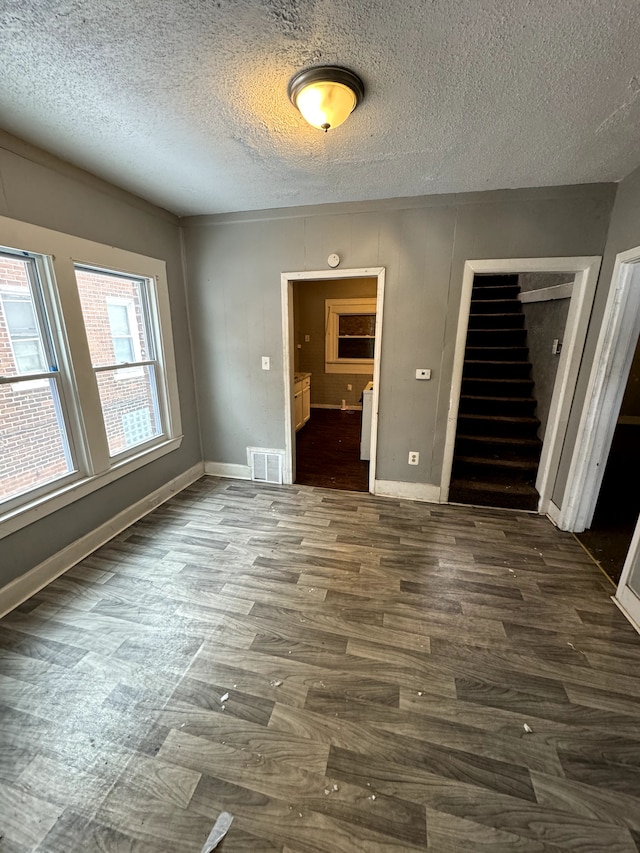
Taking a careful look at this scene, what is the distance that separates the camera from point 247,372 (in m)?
3.45

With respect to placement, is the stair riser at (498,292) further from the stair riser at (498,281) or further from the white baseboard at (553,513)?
the white baseboard at (553,513)

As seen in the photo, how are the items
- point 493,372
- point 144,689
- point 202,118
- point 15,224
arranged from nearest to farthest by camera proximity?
point 144,689 < point 202,118 < point 15,224 < point 493,372

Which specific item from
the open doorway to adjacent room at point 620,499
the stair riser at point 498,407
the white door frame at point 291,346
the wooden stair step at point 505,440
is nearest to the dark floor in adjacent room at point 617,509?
the open doorway to adjacent room at point 620,499

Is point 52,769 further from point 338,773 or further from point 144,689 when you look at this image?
point 338,773

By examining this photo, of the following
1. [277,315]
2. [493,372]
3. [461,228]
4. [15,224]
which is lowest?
[493,372]

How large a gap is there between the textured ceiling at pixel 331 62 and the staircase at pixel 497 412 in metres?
1.97

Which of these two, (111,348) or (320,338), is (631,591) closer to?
(111,348)

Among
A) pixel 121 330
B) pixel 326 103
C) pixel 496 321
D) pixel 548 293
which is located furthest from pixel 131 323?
pixel 496 321

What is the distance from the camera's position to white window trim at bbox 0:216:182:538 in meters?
1.95

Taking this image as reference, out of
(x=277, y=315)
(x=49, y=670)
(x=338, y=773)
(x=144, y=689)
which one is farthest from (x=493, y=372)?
(x=49, y=670)

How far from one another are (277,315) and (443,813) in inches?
129

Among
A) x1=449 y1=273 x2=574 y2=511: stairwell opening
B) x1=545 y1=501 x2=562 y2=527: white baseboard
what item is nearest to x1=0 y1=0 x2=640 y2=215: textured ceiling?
x1=449 y1=273 x2=574 y2=511: stairwell opening

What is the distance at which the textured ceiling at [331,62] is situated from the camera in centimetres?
114

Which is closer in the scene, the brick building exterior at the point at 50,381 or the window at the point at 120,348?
the brick building exterior at the point at 50,381
